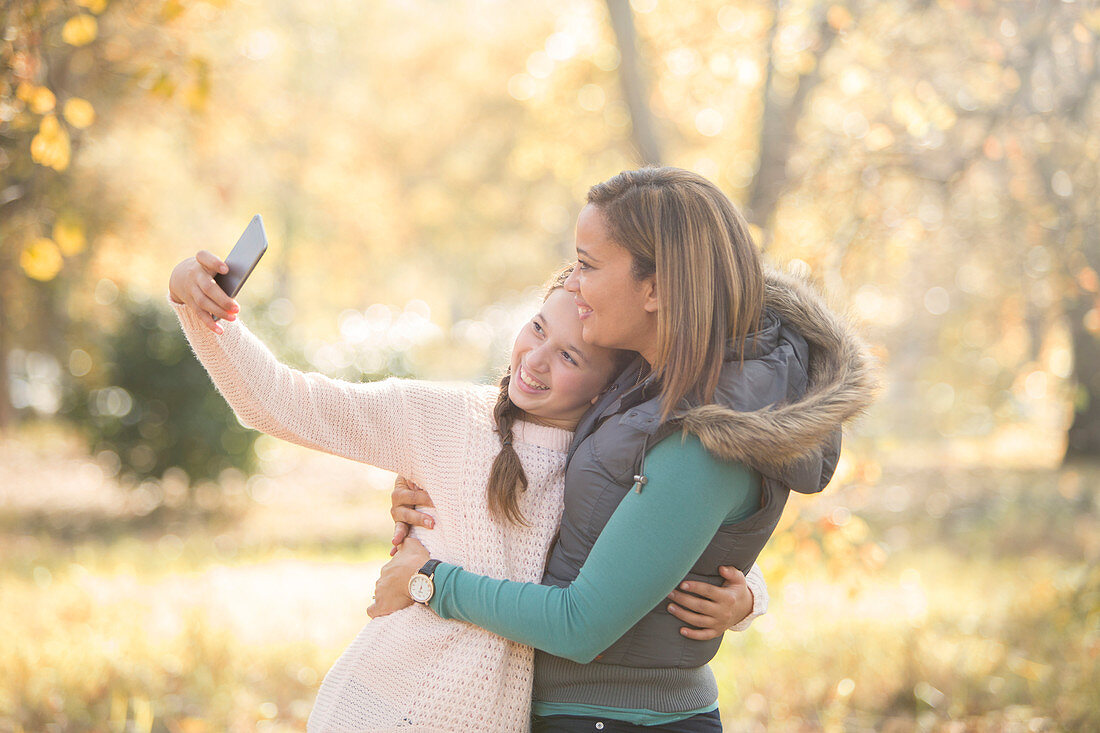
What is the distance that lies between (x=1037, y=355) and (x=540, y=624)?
1295 cm

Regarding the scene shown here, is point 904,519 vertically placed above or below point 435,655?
below

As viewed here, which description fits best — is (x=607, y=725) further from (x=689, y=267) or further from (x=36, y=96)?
(x=36, y=96)

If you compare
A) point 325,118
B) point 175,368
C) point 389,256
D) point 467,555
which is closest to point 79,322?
point 175,368

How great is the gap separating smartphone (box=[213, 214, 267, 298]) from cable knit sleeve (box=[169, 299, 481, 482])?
0.09 metres

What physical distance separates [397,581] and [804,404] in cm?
103

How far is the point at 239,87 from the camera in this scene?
42.6ft

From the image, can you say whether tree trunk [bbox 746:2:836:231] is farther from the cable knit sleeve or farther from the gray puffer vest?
the cable knit sleeve

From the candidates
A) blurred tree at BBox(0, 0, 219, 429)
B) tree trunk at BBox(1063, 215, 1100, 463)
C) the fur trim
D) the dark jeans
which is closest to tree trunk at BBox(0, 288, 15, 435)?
blurred tree at BBox(0, 0, 219, 429)

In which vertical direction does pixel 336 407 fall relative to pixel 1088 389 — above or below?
above

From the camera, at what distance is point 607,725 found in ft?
7.30

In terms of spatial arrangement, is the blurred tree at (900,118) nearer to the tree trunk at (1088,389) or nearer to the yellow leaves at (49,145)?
the tree trunk at (1088,389)

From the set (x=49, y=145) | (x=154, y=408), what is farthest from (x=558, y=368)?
(x=154, y=408)

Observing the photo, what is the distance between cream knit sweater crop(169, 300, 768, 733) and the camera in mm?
2203

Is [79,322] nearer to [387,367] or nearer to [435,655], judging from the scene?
[387,367]
